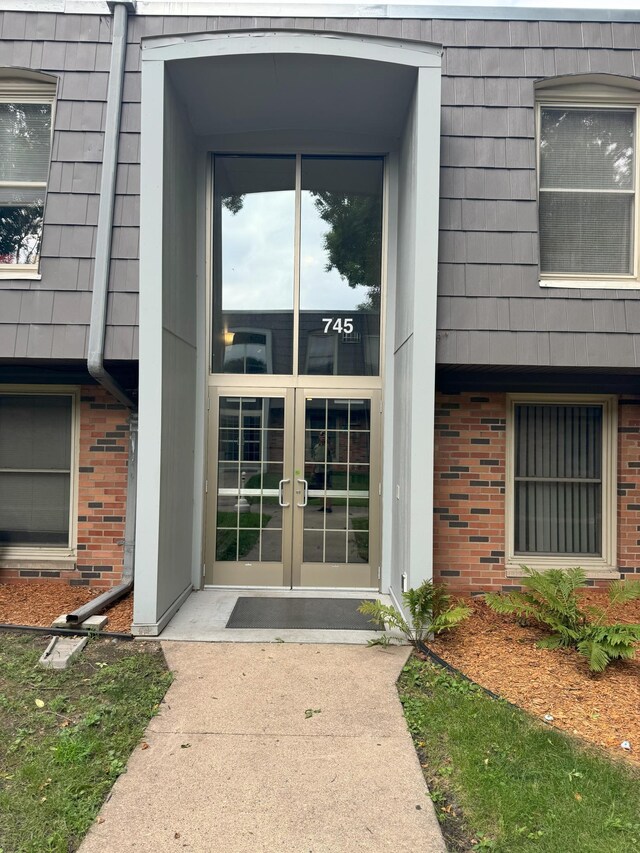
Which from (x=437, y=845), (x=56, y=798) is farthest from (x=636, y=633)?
(x=56, y=798)

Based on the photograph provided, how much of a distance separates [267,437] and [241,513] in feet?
2.68

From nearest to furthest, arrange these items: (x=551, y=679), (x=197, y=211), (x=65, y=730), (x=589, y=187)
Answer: (x=65, y=730) → (x=551, y=679) → (x=589, y=187) → (x=197, y=211)

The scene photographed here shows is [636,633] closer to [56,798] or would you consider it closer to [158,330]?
[56,798]

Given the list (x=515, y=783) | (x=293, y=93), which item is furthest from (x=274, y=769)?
(x=293, y=93)

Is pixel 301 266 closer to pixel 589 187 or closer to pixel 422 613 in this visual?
pixel 589 187

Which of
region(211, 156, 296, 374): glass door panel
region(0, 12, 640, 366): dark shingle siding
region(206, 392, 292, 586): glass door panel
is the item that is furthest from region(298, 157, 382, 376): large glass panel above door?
region(0, 12, 640, 366): dark shingle siding

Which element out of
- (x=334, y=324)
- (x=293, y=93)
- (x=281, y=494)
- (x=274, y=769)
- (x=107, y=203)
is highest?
(x=293, y=93)

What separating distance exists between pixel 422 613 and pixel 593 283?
3.34m

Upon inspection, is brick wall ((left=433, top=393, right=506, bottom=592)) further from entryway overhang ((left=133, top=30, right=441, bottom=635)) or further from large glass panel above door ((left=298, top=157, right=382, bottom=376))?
large glass panel above door ((left=298, top=157, right=382, bottom=376))

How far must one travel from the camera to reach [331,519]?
5.85 meters

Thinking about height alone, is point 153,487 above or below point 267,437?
below

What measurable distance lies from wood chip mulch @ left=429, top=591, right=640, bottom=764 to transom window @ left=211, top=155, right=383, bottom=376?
2709mm

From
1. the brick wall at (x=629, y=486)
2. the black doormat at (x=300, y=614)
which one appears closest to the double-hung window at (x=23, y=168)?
the black doormat at (x=300, y=614)

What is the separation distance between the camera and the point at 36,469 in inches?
232
